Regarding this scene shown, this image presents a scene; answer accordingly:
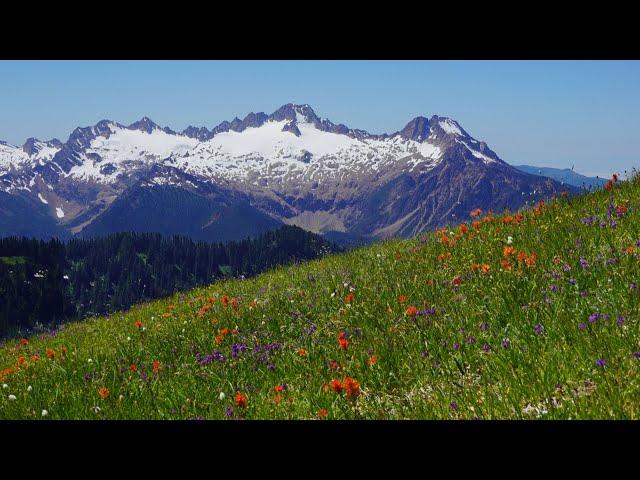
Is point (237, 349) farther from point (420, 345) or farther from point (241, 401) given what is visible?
point (420, 345)

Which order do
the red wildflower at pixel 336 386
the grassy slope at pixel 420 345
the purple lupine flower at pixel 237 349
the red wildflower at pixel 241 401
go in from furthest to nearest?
1. the purple lupine flower at pixel 237 349
2. the red wildflower at pixel 241 401
3. the red wildflower at pixel 336 386
4. the grassy slope at pixel 420 345

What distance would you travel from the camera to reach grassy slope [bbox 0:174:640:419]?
14.5 feet

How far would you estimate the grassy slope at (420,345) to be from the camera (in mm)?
4406

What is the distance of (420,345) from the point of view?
6023 mm

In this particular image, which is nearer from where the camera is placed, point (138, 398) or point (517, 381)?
point (517, 381)

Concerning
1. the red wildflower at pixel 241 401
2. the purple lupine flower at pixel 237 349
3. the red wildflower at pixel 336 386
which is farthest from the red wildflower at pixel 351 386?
the purple lupine flower at pixel 237 349

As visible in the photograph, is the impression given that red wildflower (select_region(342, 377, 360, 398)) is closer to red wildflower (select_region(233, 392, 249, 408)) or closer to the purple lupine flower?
red wildflower (select_region(233, 392, 249, 408))

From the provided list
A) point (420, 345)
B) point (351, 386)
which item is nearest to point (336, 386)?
point (351, 386)

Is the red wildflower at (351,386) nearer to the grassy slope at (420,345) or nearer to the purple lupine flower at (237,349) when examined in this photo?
the grassy slope at (420,345)
